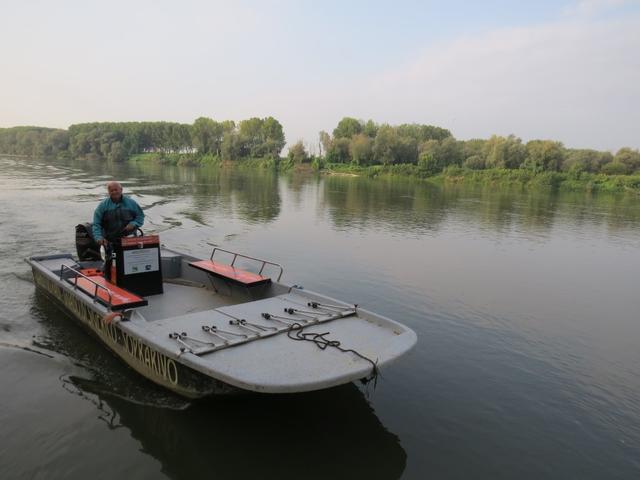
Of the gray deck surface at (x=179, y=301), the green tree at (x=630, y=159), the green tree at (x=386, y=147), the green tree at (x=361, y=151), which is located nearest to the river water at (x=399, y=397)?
the gray deck surface at (x=179, y=301)

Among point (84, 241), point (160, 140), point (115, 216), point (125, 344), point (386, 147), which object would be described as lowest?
point (125, 344)

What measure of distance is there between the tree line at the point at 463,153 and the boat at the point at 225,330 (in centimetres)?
7074

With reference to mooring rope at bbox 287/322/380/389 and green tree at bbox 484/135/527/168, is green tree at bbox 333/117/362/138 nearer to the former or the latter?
green tree at bbox 484/135/527/168

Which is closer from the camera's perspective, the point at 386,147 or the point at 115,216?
the point at 115,216

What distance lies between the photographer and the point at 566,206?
3784 centimetres

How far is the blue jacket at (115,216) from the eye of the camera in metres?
8.37

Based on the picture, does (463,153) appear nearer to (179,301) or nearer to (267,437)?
(179,301)

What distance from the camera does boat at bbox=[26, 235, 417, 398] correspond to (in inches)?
203

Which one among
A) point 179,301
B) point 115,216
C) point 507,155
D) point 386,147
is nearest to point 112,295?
point 179,301

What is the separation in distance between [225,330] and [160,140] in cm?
12065

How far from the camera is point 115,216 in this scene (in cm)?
852

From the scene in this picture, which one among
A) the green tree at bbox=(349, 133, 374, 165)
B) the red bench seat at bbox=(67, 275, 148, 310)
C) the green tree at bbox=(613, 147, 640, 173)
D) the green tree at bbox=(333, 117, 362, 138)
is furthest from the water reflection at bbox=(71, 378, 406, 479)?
the green tree at bbox=(333, 117, 362, 138)

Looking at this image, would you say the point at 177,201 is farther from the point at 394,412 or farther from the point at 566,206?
the point at 566,206

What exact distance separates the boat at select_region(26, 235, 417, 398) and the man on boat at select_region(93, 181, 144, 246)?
562 mm
